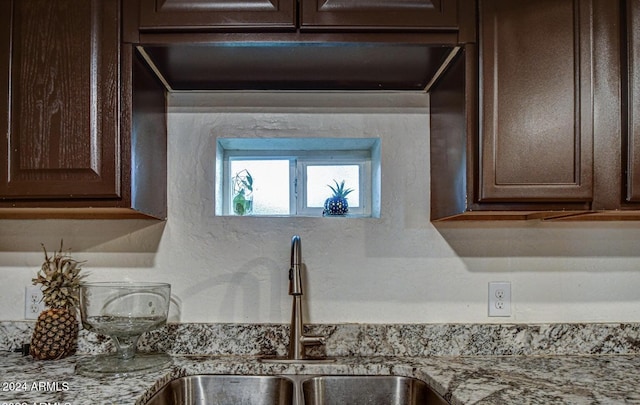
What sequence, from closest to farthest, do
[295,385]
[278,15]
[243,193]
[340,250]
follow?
[278,15], [295,385], [340,250], [243,193]

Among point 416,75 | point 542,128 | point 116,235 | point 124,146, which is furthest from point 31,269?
point 542,128

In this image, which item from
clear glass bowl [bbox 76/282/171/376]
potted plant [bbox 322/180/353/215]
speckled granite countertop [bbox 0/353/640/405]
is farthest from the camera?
potted plant [bbox 322/180/353/215]

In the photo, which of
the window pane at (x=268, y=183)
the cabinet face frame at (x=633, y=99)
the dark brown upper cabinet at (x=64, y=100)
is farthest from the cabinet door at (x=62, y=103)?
the cabinet face frame at (x=633, y=99)

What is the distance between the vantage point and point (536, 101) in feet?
4.27

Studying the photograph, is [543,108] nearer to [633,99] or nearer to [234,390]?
[633,99]

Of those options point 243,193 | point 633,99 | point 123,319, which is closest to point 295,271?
point 243,193

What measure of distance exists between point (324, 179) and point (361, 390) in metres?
0.71

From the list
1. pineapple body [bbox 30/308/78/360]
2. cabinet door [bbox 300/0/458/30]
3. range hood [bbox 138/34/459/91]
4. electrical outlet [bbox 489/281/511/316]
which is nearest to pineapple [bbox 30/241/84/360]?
pineapple body [bbox 30/308/78/360]

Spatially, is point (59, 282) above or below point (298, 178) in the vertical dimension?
below

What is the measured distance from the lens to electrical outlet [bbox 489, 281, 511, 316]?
1.63 metres

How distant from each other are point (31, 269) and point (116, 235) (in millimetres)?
285

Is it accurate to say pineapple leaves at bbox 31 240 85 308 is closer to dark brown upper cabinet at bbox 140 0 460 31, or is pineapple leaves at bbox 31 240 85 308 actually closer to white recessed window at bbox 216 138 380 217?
white recessed window at bbox 216 138 380 217

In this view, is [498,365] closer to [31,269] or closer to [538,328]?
[538,328]

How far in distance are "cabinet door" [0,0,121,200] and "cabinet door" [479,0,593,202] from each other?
0.93 m
